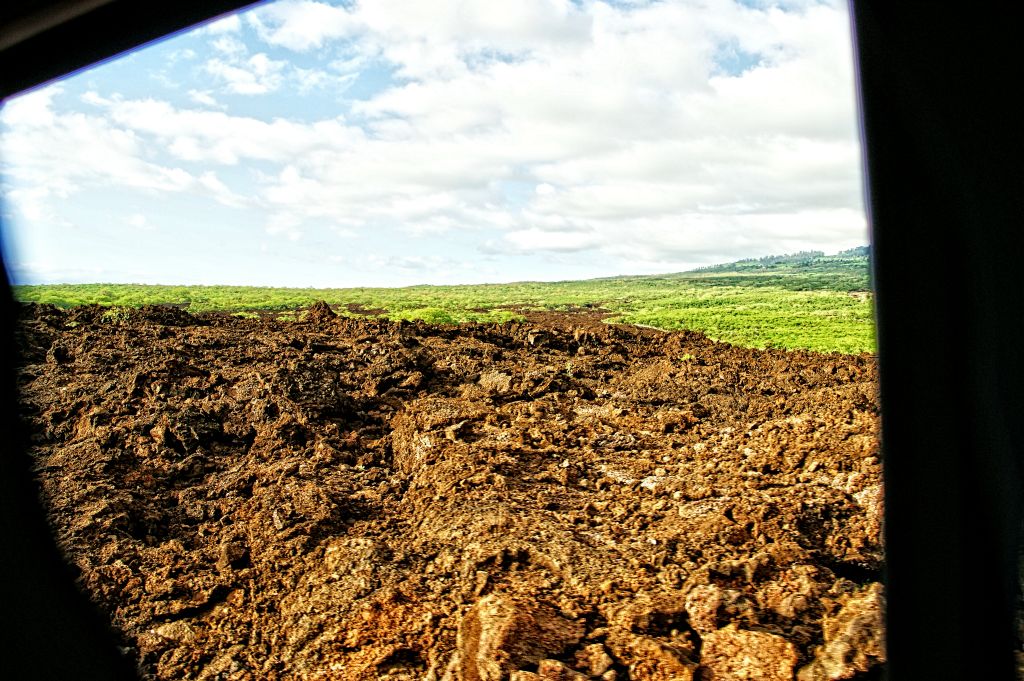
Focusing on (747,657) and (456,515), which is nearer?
(747,657)

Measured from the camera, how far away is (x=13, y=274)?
139cm

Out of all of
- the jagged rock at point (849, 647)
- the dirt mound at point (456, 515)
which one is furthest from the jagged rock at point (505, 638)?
the jagged rock at point (849, 647)

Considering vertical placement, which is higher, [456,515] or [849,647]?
[456,515]

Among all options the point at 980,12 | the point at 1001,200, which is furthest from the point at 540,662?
the point at 980,12

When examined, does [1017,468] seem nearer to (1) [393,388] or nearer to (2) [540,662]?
(2) [540,662]

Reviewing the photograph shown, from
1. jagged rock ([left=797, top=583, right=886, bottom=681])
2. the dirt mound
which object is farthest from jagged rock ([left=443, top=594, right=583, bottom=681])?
Result: jagged rock ([left=797, top=583, right=886, bottom=681])

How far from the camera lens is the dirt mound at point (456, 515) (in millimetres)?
3197

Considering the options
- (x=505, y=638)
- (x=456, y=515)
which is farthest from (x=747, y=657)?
(x=456, y=515)

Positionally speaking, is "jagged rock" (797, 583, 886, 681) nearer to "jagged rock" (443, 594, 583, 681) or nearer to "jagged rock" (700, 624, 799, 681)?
"jagged rock" (700, 624, 799, 681)

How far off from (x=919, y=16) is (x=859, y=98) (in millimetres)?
118

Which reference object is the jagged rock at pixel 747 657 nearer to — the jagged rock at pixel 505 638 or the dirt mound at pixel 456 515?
the dirt mound at pixel 456 515

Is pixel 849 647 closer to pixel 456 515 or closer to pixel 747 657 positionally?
pixel 747 657

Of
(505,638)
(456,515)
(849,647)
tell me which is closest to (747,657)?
(849,647)

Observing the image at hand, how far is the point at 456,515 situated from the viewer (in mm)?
4523
